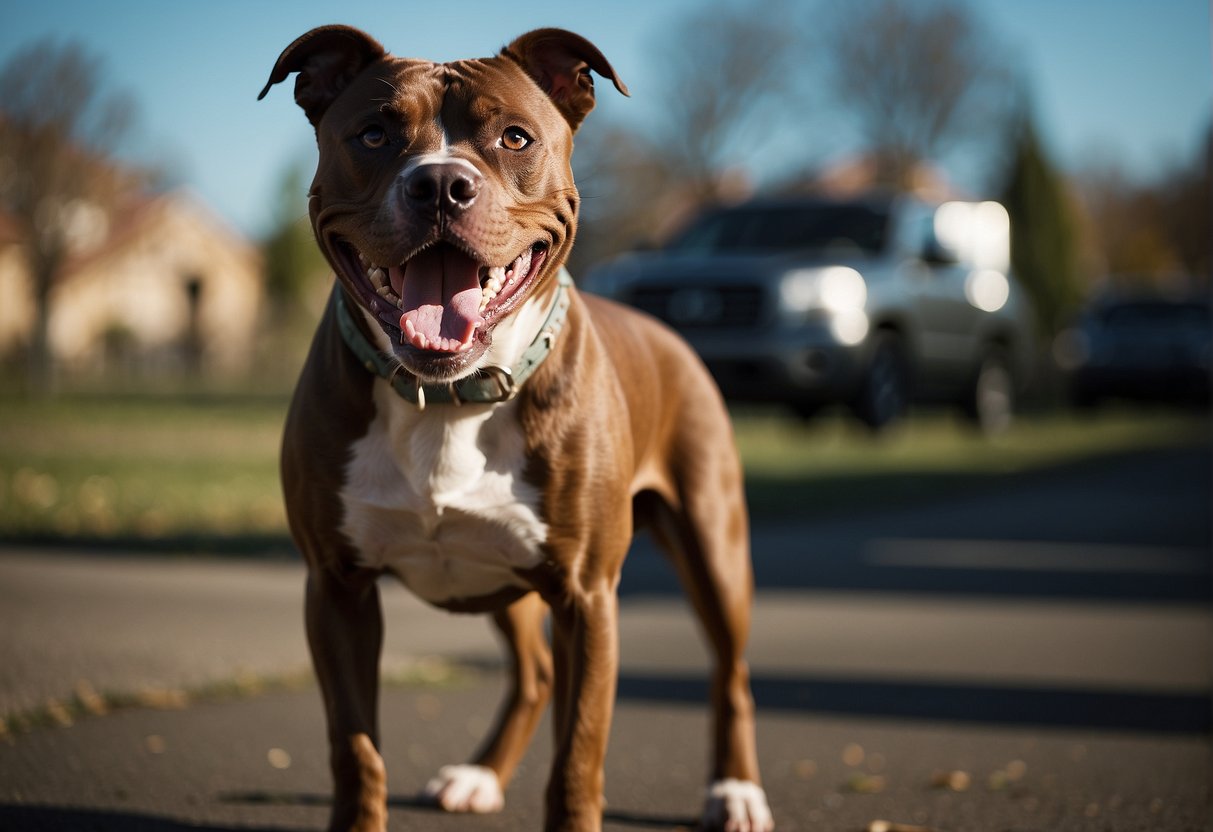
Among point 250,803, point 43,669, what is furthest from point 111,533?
point 250,803

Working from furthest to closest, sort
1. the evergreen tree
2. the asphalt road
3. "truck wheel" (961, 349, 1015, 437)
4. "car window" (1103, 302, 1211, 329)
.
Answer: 1. the evergreen tree
2. "car window" (1103, 302, 1211, 329)
3. "truck wheel" (961, 349, 1015, 437)
4. the asphalt road

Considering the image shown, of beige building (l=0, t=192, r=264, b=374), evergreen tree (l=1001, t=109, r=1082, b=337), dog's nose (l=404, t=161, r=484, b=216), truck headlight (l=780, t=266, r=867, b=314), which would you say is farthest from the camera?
evergreen tree (l=1001, t=109, r=1082, b=337)

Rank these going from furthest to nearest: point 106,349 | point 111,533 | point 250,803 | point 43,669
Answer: point 106,349 → point 111,533 → point 43,669 → point 250,803

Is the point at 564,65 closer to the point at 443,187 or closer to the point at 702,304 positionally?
the point at 443,187

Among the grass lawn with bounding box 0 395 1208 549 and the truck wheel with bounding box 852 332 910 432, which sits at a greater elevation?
the truck wheel with bounding box 852 332 910 432

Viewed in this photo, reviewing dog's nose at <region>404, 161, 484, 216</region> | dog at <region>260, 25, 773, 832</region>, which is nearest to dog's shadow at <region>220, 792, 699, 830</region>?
dog at <region>260, 25, 773, 832</region>

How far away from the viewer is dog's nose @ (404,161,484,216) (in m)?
2.70

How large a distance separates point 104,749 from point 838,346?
8745mm

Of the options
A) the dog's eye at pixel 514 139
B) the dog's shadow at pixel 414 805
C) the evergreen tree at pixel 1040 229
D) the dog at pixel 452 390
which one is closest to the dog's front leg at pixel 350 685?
the dog at pixel 452 390

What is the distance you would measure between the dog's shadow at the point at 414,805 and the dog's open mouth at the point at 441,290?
1514mm

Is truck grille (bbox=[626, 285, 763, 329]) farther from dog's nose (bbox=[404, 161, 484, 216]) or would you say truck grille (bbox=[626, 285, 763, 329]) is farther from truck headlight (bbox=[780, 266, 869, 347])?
dog's nose (bbox=[404, 161, 484, 216])

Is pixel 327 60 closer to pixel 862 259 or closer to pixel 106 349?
pixel 862 259

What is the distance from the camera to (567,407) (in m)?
3.08

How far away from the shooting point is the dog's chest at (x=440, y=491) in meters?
2.97
